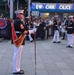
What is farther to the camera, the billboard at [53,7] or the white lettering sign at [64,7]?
the white lettering sign at [64,7]

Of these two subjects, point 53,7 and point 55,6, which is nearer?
point 53,7

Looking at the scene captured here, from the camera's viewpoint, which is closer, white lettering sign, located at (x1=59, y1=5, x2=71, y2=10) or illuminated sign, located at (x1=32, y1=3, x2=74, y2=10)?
illuminated sign, located at (x1=32, y1=3, x2=74, y2=10)

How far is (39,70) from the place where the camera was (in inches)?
358

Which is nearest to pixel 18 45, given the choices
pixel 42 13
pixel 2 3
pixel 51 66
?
pixel 51 66

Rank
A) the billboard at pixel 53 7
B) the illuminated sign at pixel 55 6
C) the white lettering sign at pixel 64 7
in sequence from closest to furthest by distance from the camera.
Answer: the billboard at pixel 53 7
the illuminated sign at pixel 55 6
the white lettering sign at pixel 64 7

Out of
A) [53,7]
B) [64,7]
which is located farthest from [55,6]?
[64,7]

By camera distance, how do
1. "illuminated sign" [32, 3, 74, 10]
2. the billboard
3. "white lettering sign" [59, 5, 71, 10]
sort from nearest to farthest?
the billboard, "illuminated sign" [32, 3, 74, 10], "white lettering sign" [59, 5, 71, 10]

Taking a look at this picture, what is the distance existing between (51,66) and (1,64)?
1804mm

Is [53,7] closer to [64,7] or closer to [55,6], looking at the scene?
[55,6]

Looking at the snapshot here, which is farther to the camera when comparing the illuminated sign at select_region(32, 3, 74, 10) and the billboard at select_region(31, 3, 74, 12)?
the illuminated sign at select_region(32, 3, 74, 10)

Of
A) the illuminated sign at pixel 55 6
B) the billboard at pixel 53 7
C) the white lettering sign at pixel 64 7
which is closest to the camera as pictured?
the billboard at pixel 53 7

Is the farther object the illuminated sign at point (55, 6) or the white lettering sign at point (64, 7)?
the white lettering sign at point (64, 7)

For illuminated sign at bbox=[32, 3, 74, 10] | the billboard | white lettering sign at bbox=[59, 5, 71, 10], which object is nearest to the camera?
the billboard

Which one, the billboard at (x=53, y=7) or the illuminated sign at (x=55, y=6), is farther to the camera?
the illuminated sign at (x=55, y=6)
